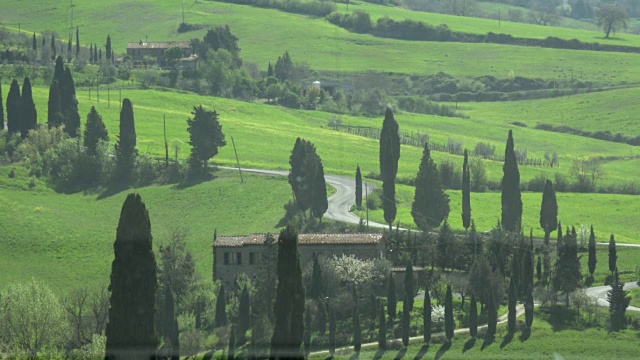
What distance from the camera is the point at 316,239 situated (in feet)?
410

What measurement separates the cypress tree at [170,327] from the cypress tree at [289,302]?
16.7m

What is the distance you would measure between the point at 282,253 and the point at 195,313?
29.5m

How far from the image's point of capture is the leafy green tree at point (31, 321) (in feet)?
357

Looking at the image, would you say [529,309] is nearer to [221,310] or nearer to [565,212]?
[221,310]

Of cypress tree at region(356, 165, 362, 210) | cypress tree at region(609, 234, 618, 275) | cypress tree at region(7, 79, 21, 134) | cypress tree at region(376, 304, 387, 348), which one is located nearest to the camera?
cypress tree at region(376, 304, 387, 348)

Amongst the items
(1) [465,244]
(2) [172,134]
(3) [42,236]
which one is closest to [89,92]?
(2) [172,134]

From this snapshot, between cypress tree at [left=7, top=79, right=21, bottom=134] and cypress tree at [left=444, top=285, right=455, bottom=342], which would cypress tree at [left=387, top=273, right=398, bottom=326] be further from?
cypress tree at [left=7, top=79, right=21, bottom=134]

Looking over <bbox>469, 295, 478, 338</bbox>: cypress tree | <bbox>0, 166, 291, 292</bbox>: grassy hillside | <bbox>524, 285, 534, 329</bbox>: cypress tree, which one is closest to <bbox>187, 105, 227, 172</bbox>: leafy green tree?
<bbox>0, 166, 291, 292</bbox>: grassy hillside

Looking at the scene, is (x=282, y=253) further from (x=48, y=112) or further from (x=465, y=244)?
(x=48, y=112)

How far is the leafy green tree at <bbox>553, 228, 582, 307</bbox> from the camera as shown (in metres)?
116

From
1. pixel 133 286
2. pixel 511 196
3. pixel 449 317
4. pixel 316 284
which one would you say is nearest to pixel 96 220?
pixel 511 196

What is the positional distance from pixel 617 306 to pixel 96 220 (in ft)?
174

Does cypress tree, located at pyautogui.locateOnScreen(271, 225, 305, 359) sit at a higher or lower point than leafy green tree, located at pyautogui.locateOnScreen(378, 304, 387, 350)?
higher

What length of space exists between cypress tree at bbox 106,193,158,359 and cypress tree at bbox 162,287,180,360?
19958 mm
